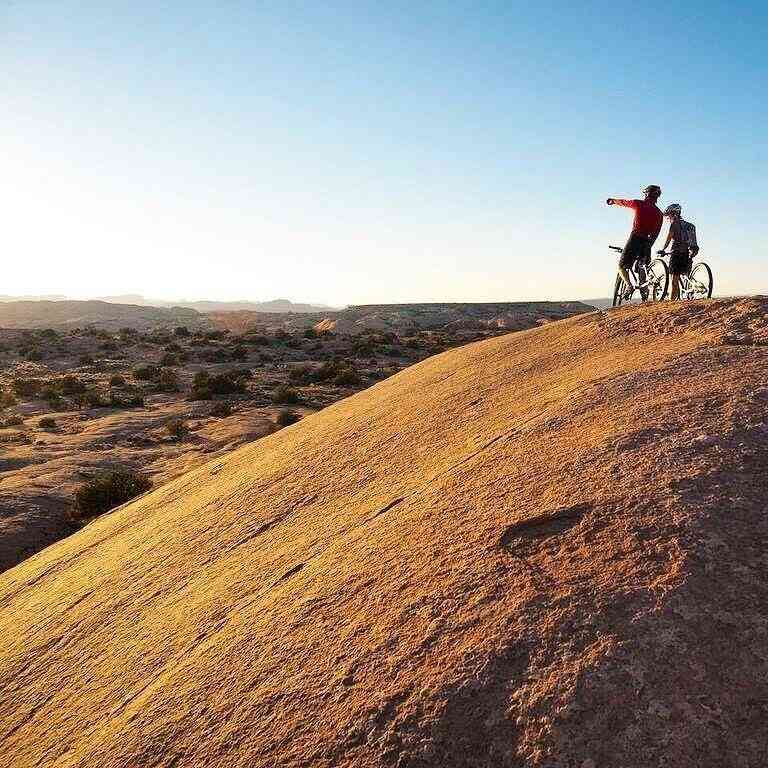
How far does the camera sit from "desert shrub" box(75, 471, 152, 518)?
837 centimetres

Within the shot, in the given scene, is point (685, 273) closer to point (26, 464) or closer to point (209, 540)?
point (209, 540)

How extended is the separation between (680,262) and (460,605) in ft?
24.8

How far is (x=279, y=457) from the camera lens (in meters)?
5.69

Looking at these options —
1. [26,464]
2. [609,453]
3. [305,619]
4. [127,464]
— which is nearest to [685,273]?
[609,453]

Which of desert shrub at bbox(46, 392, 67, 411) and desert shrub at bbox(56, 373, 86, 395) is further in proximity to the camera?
desert shrub at bbox(56, 373, 86, 395)

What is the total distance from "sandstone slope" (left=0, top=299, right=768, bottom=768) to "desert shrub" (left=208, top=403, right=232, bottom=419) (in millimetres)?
10620

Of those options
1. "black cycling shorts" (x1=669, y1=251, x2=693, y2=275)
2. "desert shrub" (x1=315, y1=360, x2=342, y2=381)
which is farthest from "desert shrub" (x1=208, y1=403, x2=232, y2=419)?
"black cycling shorts" (x1=669, y1=251, x2=693, y2=275)

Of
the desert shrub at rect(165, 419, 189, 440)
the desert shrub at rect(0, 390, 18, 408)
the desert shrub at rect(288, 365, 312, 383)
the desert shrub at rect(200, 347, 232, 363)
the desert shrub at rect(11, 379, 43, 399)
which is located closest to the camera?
the desert shrub at rect(165, 419, 189, 440)

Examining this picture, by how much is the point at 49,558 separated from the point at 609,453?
5204 millimetres

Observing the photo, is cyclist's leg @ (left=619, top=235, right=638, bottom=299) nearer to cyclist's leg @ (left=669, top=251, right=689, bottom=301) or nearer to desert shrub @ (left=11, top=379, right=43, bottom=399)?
cyclist's leg @ (left=669, top=251, right=689, bottom=301)

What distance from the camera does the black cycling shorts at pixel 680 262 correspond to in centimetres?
826

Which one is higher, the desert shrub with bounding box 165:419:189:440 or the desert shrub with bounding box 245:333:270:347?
the desert shrub with bounding box 245:333:270:347

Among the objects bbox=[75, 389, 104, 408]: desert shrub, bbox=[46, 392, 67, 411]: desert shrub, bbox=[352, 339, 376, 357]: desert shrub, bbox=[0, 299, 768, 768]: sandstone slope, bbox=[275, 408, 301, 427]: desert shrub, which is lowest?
bbox=[46, 392, 67, 411]: desert shrub

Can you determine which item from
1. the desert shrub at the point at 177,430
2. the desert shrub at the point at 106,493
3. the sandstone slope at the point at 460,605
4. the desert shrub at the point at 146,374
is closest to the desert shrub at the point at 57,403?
the desert shrub at the point at 146,374
